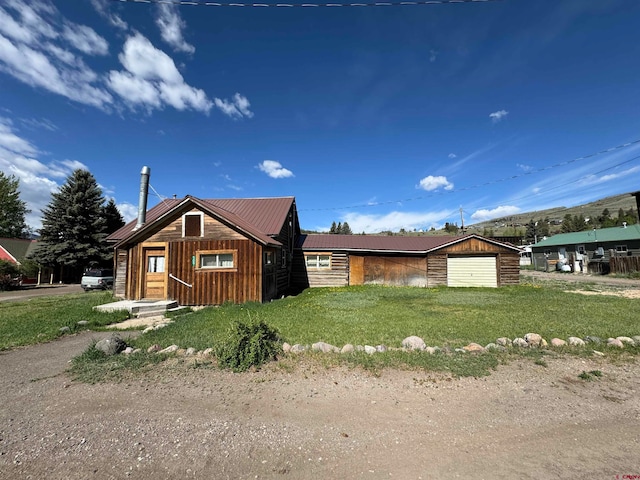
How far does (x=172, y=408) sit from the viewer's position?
169 inches

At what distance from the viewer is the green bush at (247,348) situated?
5.82m

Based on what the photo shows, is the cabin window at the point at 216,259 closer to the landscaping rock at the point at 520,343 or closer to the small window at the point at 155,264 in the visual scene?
the small window at the point at 155,264

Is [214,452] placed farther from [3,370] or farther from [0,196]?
[0,196]

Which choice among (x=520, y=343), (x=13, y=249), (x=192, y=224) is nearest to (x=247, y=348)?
(x=520, y=343)

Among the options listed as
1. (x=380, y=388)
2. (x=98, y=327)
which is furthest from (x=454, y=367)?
(x=98, y=327)

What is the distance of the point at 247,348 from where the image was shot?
6.02 m

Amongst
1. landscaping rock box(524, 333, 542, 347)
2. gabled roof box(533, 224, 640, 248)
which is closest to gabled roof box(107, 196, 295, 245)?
landscaping rock box(524, 333, 542, 347)

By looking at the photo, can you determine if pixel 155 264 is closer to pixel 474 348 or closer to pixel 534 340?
pixel 474 348

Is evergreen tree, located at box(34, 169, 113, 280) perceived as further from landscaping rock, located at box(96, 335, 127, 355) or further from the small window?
landscaping rock, located at box(96, 335, 127, 355)

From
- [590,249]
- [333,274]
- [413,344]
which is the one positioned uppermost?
[590,249]

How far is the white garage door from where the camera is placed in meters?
21.1

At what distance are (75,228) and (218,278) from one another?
2657 cm

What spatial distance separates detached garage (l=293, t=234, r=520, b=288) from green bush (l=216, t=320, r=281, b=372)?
1539 cm

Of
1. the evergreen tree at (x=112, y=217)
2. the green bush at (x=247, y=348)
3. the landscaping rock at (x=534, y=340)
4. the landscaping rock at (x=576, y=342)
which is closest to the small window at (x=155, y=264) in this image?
the green bush at (x=247, y=348)
